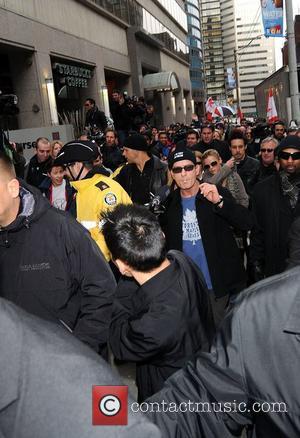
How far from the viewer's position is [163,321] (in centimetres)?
209

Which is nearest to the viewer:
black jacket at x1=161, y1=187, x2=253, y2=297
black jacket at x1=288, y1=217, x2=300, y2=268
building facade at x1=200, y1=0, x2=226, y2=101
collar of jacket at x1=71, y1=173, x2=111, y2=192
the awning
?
black jacket at x1=288, y1=217, x2=300, y2=268

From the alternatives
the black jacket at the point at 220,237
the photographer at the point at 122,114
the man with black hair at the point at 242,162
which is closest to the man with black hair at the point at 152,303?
the black jacket at the point at 220,237

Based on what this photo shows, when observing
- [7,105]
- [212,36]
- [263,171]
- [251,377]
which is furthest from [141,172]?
[212,36]

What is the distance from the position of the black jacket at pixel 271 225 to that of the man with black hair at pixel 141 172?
1.64 m

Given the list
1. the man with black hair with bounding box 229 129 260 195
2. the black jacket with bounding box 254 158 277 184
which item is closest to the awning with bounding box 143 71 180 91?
the man with black hair with bounding box 229 129 260 195

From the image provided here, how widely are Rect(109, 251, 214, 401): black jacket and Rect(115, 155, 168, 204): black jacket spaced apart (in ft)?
11.4

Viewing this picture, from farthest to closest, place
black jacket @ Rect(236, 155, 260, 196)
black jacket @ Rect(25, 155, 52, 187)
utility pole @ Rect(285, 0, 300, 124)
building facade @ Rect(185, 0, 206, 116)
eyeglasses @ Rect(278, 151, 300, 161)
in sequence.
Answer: building facade @ Rect(185, 0, 206, 116)
utility pole @ Rect(285, 0, 300, 124)
black jacket @ Rect(25, 155, 52, 187)
black jacket @ Rect(236, 155, 260, 196)
eyeglasses @ Rect(278, 151, 300, 161)

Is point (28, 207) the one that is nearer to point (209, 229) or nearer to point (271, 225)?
point (209, 229)

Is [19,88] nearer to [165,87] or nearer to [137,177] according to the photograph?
[137,177]

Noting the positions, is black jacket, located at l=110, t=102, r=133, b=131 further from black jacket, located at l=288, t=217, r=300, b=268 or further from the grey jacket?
black jacket, located at l=288, t=217, r=300, b=268

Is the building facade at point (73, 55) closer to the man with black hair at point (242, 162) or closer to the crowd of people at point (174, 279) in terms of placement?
the man with black hair at point (242, 162)

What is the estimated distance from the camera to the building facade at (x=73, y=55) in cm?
1702

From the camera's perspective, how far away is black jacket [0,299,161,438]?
93 cm
